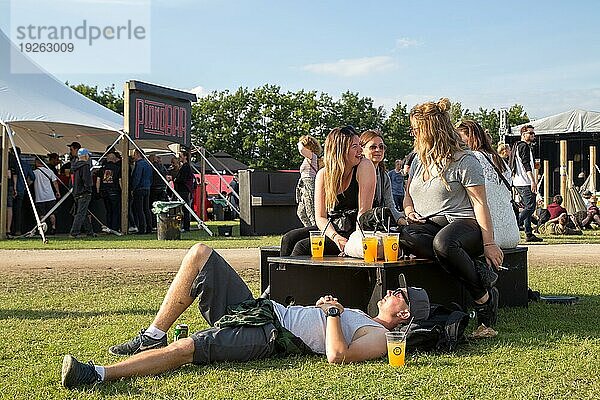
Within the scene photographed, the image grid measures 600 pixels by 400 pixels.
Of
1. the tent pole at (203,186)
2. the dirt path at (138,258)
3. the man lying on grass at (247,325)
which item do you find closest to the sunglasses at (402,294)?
the man lying on grass at (247,325)

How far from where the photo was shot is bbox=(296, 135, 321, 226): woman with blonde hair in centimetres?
848

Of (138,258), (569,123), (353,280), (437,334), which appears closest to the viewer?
(437,334)

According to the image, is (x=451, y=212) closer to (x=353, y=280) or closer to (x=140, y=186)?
(x=353, y=280)

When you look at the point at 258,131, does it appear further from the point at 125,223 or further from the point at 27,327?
the point at 27,327

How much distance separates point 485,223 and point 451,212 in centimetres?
29

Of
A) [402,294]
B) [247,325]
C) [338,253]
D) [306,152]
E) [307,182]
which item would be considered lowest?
[247,325]

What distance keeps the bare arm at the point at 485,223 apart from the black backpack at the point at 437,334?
64 centimetres

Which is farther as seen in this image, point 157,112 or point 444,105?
point 157,112

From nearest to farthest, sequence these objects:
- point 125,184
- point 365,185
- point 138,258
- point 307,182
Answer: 1. point 365,185
2. point 307,182
3. point 138,258
4. point 125,184

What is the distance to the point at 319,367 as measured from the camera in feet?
14.3

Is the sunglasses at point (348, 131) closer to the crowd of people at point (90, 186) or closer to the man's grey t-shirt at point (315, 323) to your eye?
the man's grey t-shirt at point (315, 323)

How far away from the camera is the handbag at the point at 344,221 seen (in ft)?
20.4

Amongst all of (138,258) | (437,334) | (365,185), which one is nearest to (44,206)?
(138,258)

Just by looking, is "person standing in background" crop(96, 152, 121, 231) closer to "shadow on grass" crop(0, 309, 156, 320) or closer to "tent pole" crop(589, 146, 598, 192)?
"shadow on grass" crop(0, 309, 156, 320)
